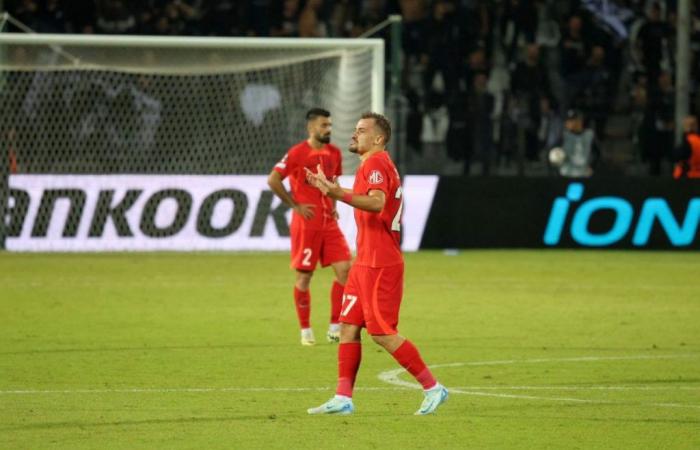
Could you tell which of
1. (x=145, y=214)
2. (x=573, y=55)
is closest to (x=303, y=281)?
(x=145, y=214)

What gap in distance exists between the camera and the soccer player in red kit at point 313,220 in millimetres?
13195

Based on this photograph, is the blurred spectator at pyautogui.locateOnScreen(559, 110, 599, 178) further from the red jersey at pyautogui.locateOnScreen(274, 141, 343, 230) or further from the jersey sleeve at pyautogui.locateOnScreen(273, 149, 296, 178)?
the jersey sleeve at pyautogui.locateOnScreen(273, 149, 296, 178)

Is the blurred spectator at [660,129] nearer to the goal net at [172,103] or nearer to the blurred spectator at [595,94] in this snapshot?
the blurred spectator at [595,94]

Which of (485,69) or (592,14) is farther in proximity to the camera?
(592,14)

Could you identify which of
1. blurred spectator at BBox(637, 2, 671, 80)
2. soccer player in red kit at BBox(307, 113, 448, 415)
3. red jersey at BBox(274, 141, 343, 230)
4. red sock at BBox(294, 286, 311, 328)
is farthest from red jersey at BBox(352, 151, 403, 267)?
blurred spectator at BBox(637, 2, 671, 80)

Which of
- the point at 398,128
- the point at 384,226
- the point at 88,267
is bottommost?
the point at 88,267

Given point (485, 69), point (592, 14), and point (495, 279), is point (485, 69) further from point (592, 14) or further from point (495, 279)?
point (495, 279)

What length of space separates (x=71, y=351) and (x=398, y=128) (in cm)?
1098

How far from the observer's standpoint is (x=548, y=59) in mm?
25656

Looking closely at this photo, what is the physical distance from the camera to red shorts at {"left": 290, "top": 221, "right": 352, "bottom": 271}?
43.7 feet

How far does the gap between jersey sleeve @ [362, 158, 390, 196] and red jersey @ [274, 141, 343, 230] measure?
4.51 m

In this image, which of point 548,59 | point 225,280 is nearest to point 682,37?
point 548,59

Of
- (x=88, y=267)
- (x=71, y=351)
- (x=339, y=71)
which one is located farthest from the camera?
(x=339, y=71)

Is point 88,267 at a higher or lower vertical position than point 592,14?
lower
